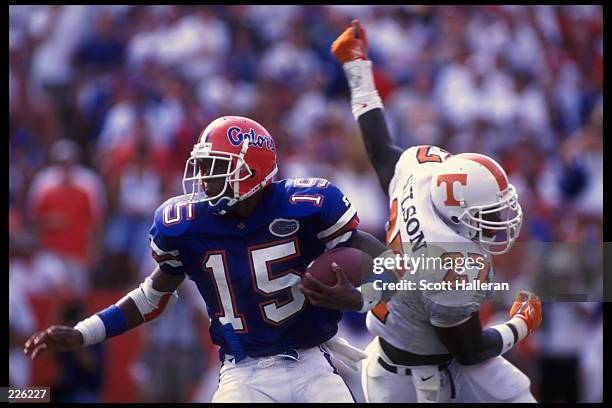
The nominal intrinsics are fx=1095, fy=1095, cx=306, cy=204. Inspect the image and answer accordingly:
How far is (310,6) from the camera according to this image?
41.2 feet

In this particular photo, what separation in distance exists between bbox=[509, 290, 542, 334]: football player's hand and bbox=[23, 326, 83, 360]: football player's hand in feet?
6.74

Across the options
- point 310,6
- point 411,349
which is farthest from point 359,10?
point 411,349

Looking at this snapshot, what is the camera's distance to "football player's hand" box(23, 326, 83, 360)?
4.77 m

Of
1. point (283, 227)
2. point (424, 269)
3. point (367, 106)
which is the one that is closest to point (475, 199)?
point (424, 269)

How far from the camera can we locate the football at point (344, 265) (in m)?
4.46

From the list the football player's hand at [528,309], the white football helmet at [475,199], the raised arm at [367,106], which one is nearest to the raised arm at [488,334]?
the football player's hand at [528,309]

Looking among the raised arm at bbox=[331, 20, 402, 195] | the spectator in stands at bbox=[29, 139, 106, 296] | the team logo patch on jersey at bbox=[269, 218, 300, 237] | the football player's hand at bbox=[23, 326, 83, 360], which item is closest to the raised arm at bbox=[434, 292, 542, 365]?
the team logo patch on jersey at bbox=[269, 218, 300, 237]

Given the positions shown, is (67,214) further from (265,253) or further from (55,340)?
(265,253)

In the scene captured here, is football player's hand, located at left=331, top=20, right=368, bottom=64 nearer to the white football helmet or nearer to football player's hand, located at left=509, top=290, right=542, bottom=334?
Result: the white football helmet

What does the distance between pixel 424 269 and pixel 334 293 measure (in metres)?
0.53

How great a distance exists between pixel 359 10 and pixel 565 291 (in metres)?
6.65

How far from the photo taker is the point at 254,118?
10.7m

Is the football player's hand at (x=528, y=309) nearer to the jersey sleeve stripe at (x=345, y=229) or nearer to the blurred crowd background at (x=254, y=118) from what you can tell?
the jersey sleeve stripe at (x=345, y=229)

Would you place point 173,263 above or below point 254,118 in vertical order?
below
